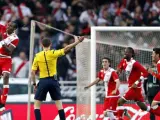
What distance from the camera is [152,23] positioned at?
30.1 metres

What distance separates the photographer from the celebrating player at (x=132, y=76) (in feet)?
73.6

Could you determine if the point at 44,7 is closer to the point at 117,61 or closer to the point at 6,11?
the point at 6,11

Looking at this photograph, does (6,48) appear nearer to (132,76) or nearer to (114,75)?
(114,75)

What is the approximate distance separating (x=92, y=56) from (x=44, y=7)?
8.47 metres

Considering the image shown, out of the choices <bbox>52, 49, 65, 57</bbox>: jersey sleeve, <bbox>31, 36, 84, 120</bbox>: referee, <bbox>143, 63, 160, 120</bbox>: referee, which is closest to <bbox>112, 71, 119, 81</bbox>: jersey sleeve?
Answer: <bbox>143, 63, 160, 120</bbox>: referee

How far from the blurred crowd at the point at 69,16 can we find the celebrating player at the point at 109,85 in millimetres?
5897

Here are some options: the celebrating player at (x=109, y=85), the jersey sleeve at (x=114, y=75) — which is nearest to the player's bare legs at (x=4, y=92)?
the celebrating player at (x=109, y=85)

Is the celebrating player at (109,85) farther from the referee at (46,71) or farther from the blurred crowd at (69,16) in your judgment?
the blurred crowd at (69,16)

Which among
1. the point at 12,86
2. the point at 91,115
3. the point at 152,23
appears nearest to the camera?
the point at 91,115

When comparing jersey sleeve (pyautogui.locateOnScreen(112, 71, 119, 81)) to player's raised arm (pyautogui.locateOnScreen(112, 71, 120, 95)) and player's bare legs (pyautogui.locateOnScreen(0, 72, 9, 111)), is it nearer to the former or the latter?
player's raised arm (pyautogui.locateOnScreen(112, 71, 120, 95))

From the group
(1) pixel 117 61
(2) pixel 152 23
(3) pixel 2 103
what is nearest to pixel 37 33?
(2) pixel 152 23

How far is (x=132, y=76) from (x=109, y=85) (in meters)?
0.56

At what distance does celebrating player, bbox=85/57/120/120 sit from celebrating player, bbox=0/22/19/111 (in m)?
1.90

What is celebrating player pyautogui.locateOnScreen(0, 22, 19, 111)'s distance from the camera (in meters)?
21.4
